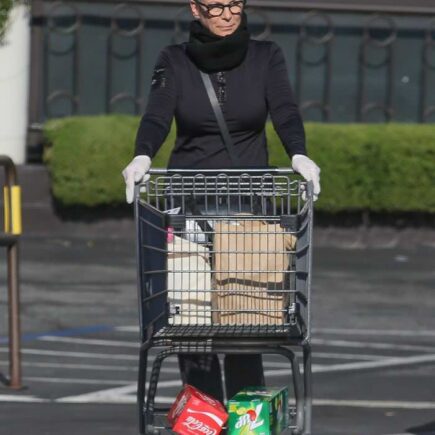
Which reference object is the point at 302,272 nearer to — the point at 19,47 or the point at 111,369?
the point at 111,369

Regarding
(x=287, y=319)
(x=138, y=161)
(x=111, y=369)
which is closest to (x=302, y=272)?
(x=287, y=319)

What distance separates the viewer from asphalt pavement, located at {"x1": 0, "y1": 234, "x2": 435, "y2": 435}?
7402mm

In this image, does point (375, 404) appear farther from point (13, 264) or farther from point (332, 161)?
point (332, 161)

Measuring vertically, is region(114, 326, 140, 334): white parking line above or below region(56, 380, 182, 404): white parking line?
above

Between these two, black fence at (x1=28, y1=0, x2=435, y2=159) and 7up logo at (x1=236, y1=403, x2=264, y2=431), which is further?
black fence at (x1=28, y1=0, x2=435, y2=159)

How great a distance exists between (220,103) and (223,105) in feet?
0.05

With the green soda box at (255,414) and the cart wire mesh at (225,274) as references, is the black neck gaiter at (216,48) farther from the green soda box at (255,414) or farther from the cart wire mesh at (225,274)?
the green soda box at (255,414)

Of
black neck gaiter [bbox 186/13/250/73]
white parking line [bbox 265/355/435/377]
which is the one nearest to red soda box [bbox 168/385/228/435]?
black neck gaiter [bbox 186/13/250/73]

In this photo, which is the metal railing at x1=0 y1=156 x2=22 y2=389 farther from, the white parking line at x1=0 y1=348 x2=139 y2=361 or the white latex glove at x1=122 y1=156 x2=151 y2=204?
the white latex glove at x1=122 y1=156 x2=151 y2=204

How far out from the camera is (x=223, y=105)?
5.69m

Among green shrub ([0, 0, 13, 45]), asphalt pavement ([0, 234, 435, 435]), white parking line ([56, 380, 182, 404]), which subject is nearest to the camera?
asphalt pavement ([0, 234, 435, 435])

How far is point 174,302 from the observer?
5266 millimetres

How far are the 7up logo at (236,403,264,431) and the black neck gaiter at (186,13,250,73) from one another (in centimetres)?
132

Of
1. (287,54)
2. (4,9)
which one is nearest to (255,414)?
(4,9)
